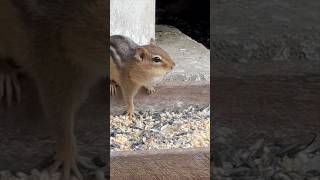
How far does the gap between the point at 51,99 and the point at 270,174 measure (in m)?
0.65

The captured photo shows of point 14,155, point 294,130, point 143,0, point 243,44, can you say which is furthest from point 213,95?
point 243,44

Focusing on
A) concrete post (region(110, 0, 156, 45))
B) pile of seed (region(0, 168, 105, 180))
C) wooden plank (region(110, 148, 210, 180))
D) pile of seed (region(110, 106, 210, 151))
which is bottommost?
pile of seed (region(0, 168, 105, 180))

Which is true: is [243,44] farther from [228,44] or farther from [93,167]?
[93,167]

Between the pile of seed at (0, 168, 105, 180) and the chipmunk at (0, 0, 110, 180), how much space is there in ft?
0.10

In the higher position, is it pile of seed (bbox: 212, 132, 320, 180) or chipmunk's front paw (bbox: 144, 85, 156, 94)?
chipmunk's front paw (bbox: 144, 85, 156, 94)

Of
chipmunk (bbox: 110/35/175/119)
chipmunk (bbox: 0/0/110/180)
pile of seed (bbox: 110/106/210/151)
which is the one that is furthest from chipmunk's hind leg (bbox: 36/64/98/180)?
chipmunk (bbox: 110/35/175/119)

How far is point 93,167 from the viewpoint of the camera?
2426mm

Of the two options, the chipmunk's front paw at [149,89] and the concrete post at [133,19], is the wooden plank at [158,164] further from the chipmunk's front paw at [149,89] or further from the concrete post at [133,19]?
the concrete post at [133,19]

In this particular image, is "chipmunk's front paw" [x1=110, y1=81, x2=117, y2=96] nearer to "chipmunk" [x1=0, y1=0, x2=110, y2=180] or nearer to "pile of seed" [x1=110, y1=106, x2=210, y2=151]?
"pile of seed" [x1=110, y1=106, x2=210, y2=151]

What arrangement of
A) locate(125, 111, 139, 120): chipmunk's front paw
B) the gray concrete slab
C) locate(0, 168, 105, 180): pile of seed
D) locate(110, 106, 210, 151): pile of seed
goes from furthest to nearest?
the gray concrete slab
locate(125, 111, 139, 120): chipmunk's front paw
locate(110, 106, 210, 151): pile of seed
locate(0, 168, 105, 180): pile of seed

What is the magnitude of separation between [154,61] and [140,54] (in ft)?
0.17

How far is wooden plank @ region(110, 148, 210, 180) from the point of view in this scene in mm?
2199

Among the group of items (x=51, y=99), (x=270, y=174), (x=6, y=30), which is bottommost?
(x=270, y=174)

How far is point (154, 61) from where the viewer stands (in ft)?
9.30
